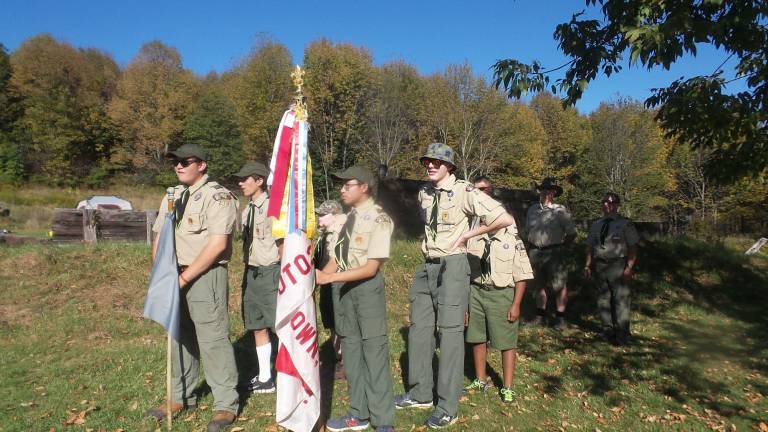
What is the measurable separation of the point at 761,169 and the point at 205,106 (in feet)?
146

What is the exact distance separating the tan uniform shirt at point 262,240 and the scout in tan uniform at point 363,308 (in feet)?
4.35

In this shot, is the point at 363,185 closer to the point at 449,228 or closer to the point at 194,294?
the point at 449,228

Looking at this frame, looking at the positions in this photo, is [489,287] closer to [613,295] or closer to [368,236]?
[368,236]

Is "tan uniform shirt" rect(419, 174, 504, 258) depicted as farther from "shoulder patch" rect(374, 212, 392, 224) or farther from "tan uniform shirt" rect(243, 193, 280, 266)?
"tan uniform shirt" rect(243, 193, 280, 266)

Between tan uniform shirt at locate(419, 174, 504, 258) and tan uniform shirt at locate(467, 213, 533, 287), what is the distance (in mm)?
666

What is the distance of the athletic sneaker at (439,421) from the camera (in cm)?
454

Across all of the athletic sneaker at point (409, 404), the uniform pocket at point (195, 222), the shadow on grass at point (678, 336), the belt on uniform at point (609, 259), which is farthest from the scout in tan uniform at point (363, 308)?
the belt on uniform at point (609, 259)

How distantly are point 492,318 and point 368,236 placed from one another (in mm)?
1709

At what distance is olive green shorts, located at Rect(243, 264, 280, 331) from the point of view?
5.48 meters

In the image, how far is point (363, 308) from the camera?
423 centimetres

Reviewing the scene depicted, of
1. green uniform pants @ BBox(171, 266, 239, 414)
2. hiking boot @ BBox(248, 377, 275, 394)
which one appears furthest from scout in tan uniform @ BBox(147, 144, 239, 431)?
hiking boot @ BBox(248, 377, 275, 394)

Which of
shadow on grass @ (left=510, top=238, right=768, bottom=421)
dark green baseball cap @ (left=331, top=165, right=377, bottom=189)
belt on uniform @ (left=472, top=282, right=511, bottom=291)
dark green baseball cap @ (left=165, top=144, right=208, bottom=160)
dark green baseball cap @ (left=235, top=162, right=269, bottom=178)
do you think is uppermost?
dark green baseball cap @ (left=165, top=144, right=208, bottom=160)

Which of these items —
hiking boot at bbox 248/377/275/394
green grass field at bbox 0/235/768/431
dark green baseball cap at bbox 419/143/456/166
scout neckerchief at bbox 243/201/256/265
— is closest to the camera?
dark green baseball cap at bbox 419/143/456/166

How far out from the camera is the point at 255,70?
149 feet
